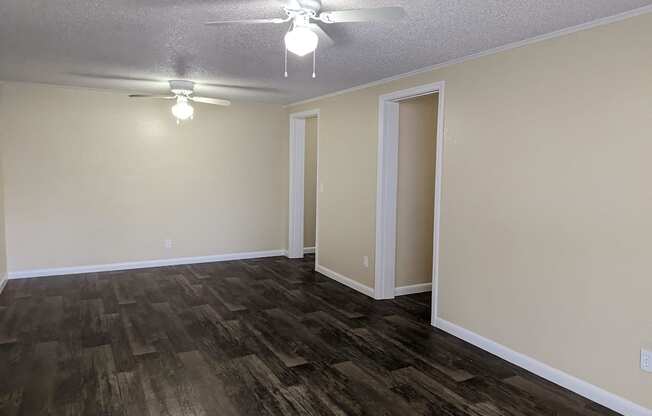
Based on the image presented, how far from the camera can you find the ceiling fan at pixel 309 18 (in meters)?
2.06

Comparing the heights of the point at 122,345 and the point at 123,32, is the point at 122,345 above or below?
below

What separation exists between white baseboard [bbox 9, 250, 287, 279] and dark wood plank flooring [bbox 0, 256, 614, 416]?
26 centimetres

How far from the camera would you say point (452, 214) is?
12.0 feet

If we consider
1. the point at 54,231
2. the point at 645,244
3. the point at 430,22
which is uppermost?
the point at 430,22

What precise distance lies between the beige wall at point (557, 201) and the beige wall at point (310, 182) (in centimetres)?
324

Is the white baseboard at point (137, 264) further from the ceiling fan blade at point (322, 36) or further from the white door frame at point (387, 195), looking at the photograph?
the ceiling fan blade at point (322, 36)

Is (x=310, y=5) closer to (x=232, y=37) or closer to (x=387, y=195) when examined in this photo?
(x=232, y=37)

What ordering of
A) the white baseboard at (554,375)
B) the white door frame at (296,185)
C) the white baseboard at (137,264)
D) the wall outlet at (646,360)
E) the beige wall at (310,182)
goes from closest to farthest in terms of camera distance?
the wall outlet at (646,360) < the white baseboard at (554,375) < the white baseboard at (137,264) < the white door frame at (296,185) < the beige wall at (310,182)

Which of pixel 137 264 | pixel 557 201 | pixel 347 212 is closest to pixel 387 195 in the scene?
pixel 347 212

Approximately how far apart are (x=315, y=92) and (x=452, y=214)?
2500mm

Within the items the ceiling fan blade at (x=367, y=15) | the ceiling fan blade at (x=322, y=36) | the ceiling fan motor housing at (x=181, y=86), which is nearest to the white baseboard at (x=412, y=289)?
the ceiling fan blade at (x=322, y=36)

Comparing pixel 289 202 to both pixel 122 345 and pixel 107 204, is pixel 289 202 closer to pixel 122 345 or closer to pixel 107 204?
pixel 107 204

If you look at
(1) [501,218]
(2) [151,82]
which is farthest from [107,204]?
(1) [501,218]

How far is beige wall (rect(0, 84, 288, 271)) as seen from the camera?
5094mm
